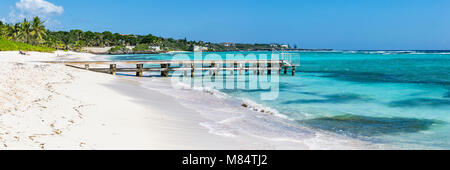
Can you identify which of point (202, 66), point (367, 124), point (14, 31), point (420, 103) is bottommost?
point (420, 103)

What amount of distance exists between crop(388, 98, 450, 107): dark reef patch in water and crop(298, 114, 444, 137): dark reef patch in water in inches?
158

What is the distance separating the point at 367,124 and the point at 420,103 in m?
7.40

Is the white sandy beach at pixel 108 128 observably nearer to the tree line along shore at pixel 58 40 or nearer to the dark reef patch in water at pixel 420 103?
the dark reef patch in water at pixel 420 103

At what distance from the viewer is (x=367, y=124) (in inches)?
415

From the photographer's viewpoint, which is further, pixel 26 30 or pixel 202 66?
pixel 26 30

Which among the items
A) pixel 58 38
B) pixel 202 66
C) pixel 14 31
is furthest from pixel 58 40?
pixel 202 66

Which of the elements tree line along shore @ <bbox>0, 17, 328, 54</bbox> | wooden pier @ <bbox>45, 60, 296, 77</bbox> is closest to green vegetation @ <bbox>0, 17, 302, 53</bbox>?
tree line along shore @ <bbox>0, 17, 328, 54</bbox>

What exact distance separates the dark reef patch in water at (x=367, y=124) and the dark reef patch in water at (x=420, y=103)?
13.2ft

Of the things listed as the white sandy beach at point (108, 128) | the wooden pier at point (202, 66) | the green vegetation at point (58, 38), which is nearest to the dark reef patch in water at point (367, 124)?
the white sandy beach at point (108, 128)

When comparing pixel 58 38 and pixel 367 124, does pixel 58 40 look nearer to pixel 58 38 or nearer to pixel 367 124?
pixel 58 38

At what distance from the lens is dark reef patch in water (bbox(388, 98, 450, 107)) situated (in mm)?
15445

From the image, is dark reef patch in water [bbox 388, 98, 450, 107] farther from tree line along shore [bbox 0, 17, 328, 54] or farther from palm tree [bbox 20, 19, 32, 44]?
palm tree [bbox 20, 19, 32, 44]

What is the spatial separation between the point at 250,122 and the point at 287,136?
1.77 m
